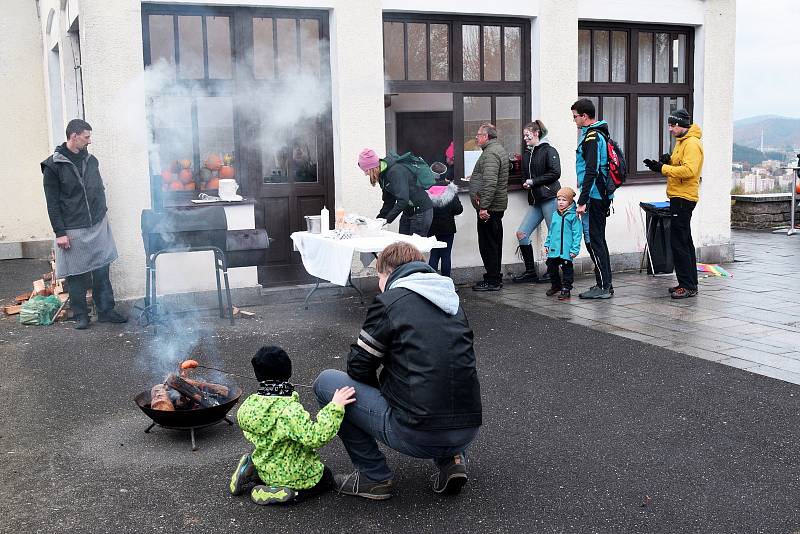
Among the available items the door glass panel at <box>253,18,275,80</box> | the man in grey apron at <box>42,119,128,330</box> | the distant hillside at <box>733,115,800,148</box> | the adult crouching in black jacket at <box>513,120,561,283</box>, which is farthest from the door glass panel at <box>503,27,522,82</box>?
the distant hillside at <box>733,115,800,148</box>

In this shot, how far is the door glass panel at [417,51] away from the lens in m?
10.3

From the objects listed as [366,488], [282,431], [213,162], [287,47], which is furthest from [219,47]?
[366,488]

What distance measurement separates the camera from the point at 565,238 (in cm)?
948

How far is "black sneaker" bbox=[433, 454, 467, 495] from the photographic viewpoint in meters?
4.31

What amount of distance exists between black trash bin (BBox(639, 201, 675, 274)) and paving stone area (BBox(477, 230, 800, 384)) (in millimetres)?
172

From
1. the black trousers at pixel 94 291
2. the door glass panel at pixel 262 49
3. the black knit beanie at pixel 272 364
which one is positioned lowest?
the black trousers at pixel 94 291

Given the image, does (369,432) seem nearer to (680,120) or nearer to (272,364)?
(272,364)

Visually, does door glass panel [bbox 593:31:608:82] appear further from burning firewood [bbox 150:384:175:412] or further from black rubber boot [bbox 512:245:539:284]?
burning firewood [bbox 150:384:175:412]

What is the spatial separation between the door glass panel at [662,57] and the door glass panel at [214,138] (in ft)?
20.0

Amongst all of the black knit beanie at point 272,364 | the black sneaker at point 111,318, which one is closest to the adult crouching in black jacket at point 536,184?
the black sneaker at point 111,318

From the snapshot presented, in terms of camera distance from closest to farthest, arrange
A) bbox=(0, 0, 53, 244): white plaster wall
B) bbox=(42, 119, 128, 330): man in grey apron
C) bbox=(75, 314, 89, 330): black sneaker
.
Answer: bbox=(42, 119, 128, 330): man in grey apron → bbox=(75, 314, 89, 330): black sneaker → bbox=(0, 0, 53, 244): white plaster wall

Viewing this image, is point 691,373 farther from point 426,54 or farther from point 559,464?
point 426,54

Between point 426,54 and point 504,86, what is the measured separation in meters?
1.17

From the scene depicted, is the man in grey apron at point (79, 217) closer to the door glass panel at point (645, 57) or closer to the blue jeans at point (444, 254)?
the blue jeans at point (444, 254)
